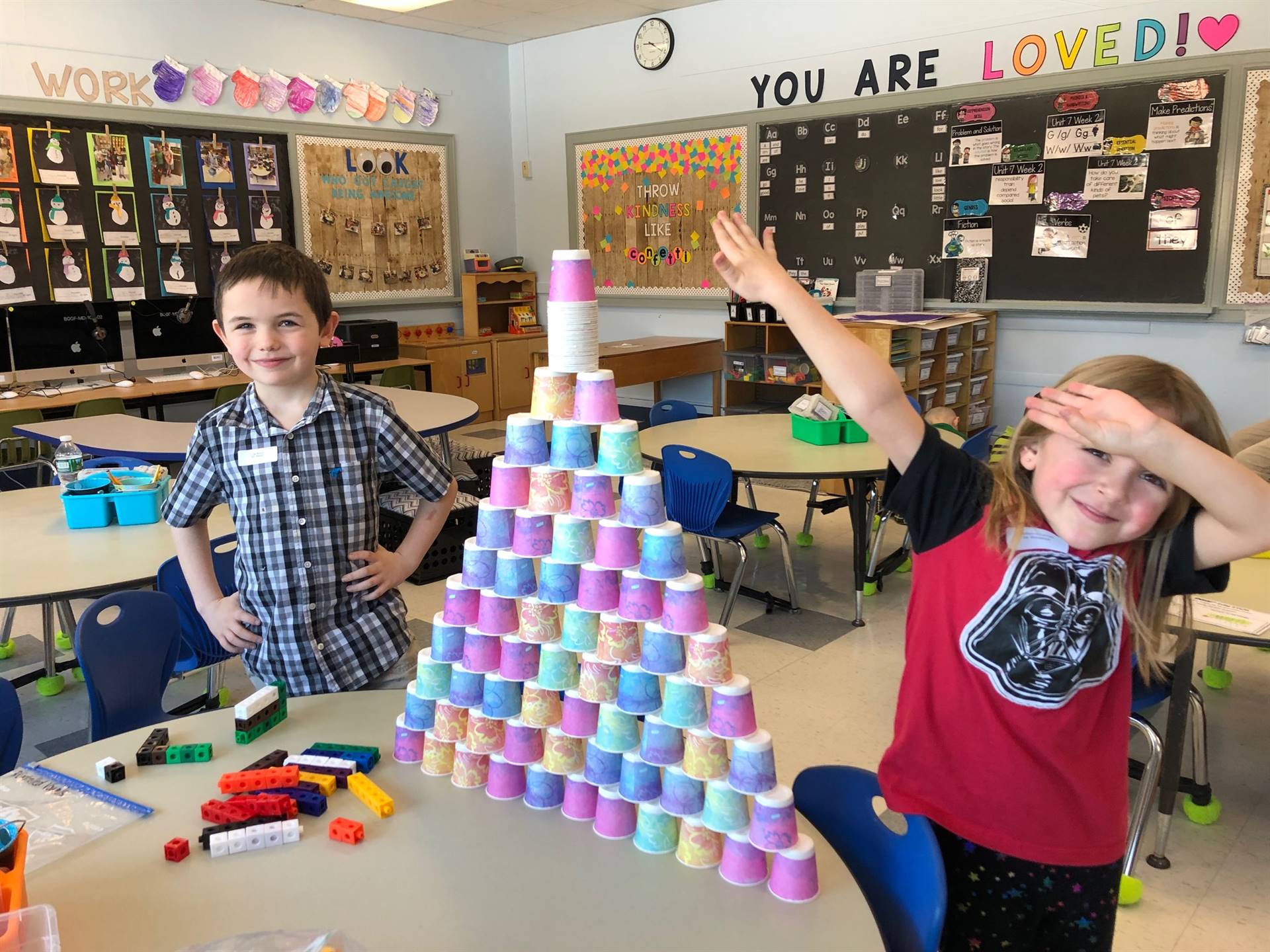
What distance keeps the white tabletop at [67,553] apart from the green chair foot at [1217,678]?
3346 mm

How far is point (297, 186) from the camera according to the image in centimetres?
735

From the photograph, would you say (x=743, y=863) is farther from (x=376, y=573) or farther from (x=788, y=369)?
(x=788, y=369)

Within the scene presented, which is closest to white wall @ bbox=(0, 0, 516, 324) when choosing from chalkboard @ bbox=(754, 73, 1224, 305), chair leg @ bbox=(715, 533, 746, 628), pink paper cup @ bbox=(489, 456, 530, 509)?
chalkboard @ bbox=(754, 73, 1224, 305)

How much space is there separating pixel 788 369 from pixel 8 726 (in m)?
5.42

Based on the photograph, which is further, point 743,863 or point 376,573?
point 376,573

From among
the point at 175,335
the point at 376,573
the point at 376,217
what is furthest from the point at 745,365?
the point at 376,573

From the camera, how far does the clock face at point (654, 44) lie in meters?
7.55

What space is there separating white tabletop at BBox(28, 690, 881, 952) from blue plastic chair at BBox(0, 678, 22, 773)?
0.40 metres

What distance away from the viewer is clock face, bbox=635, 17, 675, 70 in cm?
755

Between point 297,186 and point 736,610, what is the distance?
5.30 meters

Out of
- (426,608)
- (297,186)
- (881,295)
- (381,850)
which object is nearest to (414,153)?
(297,186)

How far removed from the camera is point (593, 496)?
4.16ft

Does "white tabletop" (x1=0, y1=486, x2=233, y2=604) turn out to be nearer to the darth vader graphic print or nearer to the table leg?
the darth vader graphic print

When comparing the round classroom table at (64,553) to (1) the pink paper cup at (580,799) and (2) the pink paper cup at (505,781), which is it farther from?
(1) the pink paper cup at (580,799)
